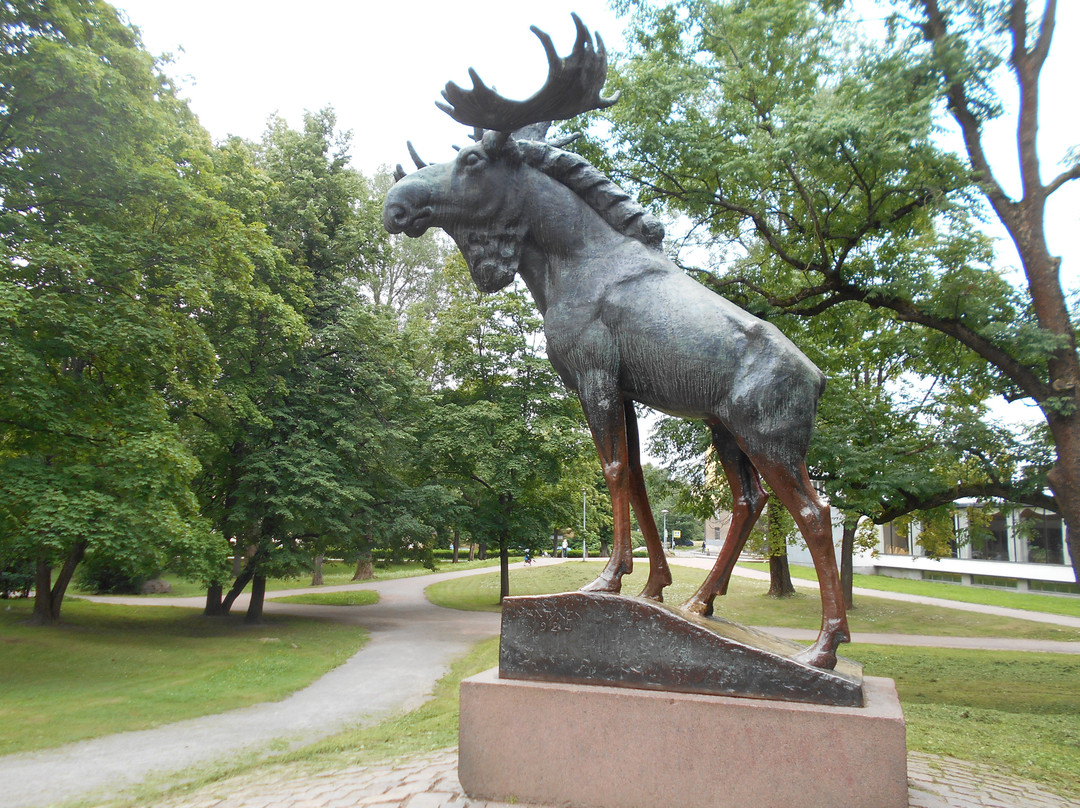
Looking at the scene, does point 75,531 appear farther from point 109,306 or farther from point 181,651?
point 181,651

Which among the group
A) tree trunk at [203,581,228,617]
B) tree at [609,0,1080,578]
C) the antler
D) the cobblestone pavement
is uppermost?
tree at [609,0,1080,578]

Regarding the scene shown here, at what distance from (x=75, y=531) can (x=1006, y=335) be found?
46.1 ft

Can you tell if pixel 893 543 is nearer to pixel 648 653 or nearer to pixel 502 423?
pixel 502 423

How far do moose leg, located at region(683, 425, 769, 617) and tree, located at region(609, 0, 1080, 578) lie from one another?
6534 millimetres

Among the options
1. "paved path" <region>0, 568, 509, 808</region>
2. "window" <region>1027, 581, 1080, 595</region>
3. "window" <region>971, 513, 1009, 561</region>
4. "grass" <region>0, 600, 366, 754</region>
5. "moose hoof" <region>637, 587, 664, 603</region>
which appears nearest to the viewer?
"moose hoof" <region>637, 587, 664, 603</region>

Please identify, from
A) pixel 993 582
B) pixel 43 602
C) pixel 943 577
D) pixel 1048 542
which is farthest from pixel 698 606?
pixel 943 577

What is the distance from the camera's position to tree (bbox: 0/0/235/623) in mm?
11094

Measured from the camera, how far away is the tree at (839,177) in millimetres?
9711

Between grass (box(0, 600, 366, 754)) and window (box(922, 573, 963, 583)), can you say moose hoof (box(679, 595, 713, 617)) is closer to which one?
grass (box(0, 600, 366, 754))

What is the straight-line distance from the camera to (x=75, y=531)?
1095 cm

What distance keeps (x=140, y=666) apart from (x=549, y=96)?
536 inches

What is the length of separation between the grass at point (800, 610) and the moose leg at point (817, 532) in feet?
45.4

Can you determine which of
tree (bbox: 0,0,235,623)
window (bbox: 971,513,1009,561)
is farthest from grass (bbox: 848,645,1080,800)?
window (bbox: 971,513,1009,561)

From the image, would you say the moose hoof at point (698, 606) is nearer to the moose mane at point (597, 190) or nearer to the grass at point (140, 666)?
the moose mane at point (597, 190)
